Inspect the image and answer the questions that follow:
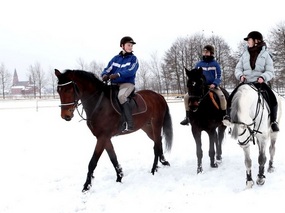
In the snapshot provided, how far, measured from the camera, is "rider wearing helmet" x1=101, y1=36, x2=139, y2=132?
20.0 ft

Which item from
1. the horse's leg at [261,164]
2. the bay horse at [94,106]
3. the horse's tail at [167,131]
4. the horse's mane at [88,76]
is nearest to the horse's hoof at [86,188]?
the bay horse at [94,106]

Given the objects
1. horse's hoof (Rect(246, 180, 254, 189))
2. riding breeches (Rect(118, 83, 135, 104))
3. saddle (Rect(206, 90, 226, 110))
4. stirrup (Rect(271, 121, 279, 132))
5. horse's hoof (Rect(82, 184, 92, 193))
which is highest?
riding breeches (Rect(118, 83, 135, 104))

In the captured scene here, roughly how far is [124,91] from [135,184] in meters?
1.97

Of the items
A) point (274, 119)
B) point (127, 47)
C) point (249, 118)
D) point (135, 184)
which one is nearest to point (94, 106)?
point (127, 47)

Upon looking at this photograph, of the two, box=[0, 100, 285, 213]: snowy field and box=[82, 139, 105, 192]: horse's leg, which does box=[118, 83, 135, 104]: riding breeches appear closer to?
box=[82, 139, 105, 192]: horse's leg

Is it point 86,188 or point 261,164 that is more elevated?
point 261,164

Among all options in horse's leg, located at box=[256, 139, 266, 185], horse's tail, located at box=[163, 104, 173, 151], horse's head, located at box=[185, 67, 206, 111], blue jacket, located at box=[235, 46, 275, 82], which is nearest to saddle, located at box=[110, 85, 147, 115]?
horse's tail, located at box=[163, 104, 173, 151]

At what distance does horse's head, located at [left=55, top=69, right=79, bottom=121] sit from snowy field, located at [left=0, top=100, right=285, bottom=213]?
62.7 inches

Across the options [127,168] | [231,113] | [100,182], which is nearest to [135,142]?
[127,168]

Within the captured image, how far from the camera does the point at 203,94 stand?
19.3 ft

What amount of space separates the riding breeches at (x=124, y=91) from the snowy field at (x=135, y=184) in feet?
5.76

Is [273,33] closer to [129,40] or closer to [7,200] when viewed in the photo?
[129,40]

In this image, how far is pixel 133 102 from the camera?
254 inches

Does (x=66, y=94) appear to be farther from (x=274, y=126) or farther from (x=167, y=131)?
(x=274, y=126)
